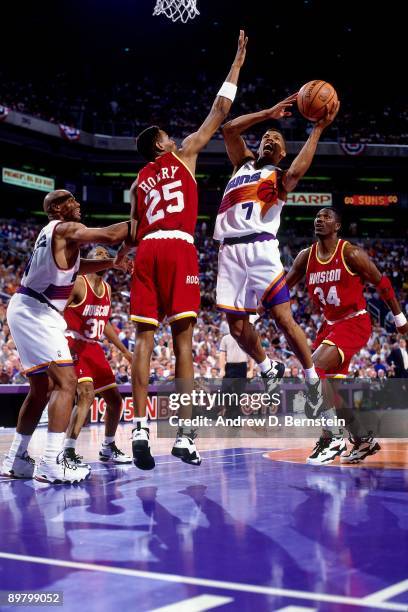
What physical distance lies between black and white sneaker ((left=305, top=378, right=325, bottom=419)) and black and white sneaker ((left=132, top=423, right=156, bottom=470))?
187 centimetres

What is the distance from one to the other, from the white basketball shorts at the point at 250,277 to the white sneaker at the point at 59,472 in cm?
174

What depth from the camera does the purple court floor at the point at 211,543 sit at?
97.2 inches

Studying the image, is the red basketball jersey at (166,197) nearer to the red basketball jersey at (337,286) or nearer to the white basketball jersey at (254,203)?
the white basketball jersey at (254,203)

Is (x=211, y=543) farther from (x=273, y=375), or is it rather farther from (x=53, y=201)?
(x=53, y=201)

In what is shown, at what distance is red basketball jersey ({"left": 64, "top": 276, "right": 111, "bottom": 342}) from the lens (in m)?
6.71

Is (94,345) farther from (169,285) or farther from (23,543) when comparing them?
(23,543)

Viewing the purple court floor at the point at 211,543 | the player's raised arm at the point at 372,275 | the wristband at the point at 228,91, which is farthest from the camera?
the player's raised arm at the point at 372,275

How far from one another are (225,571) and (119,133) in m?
29.5

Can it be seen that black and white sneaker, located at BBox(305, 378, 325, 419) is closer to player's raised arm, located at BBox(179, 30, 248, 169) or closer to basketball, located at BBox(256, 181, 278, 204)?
basketball, located at BBox(256, 181, 278, 204)

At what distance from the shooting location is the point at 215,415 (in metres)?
14.1

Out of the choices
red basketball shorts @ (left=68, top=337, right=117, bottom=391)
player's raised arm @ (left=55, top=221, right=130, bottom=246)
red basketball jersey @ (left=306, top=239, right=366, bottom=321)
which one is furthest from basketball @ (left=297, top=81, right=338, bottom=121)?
red basketball shorts @ (left=68, top=337, right=117, bottom=391)

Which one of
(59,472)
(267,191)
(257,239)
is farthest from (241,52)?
(59,472)

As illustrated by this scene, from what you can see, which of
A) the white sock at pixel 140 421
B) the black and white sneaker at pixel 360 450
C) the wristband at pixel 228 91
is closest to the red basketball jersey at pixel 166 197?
the wristband at pixel 228 91

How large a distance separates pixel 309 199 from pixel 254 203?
28898 mm
